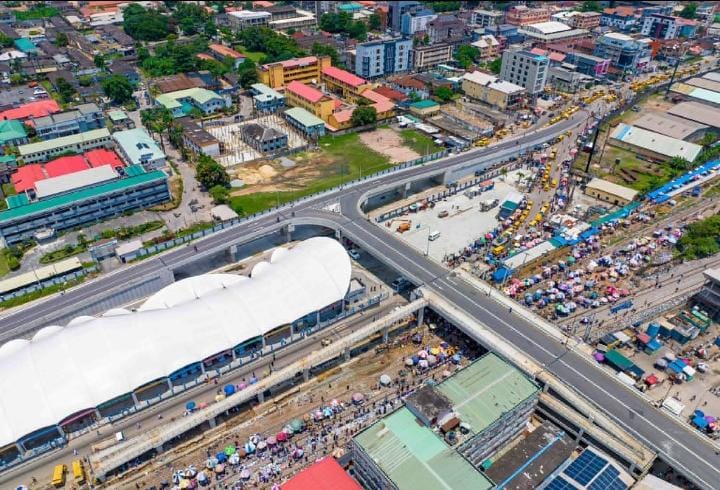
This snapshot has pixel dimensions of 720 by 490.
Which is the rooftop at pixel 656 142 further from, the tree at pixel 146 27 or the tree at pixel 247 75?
the tree at pixel 146 27

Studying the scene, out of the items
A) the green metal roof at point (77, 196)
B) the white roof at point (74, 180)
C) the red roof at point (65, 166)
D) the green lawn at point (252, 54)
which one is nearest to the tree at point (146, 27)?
the green lawn at point (252, 54)

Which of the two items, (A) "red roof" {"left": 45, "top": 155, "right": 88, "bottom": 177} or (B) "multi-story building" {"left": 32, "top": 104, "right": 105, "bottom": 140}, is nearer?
(A) "red roof" {"left": 45, "top": 155, "right": 88, "bottom": 177}

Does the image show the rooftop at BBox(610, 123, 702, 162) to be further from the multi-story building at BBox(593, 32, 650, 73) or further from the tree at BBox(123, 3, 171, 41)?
the tree at BBox(123, 3, 171, 41)

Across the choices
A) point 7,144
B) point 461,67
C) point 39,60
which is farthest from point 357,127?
point 39,60

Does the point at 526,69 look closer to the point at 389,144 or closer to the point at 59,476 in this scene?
the point at 389,144

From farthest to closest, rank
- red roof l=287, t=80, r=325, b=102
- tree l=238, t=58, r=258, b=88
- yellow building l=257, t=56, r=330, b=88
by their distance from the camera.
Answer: yellow building l=257, t=56, r=330, b=88, tree l=238, t=58, r=258, b=88, red roof l=287, t=80, r=325, b=102

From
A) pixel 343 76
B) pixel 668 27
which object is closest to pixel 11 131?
pixel 343 76

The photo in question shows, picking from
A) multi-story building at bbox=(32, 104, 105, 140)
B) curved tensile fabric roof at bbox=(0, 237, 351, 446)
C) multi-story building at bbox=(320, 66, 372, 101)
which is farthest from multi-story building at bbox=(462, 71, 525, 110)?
multi-story building at bbox=(32, 104, 105, 140)
